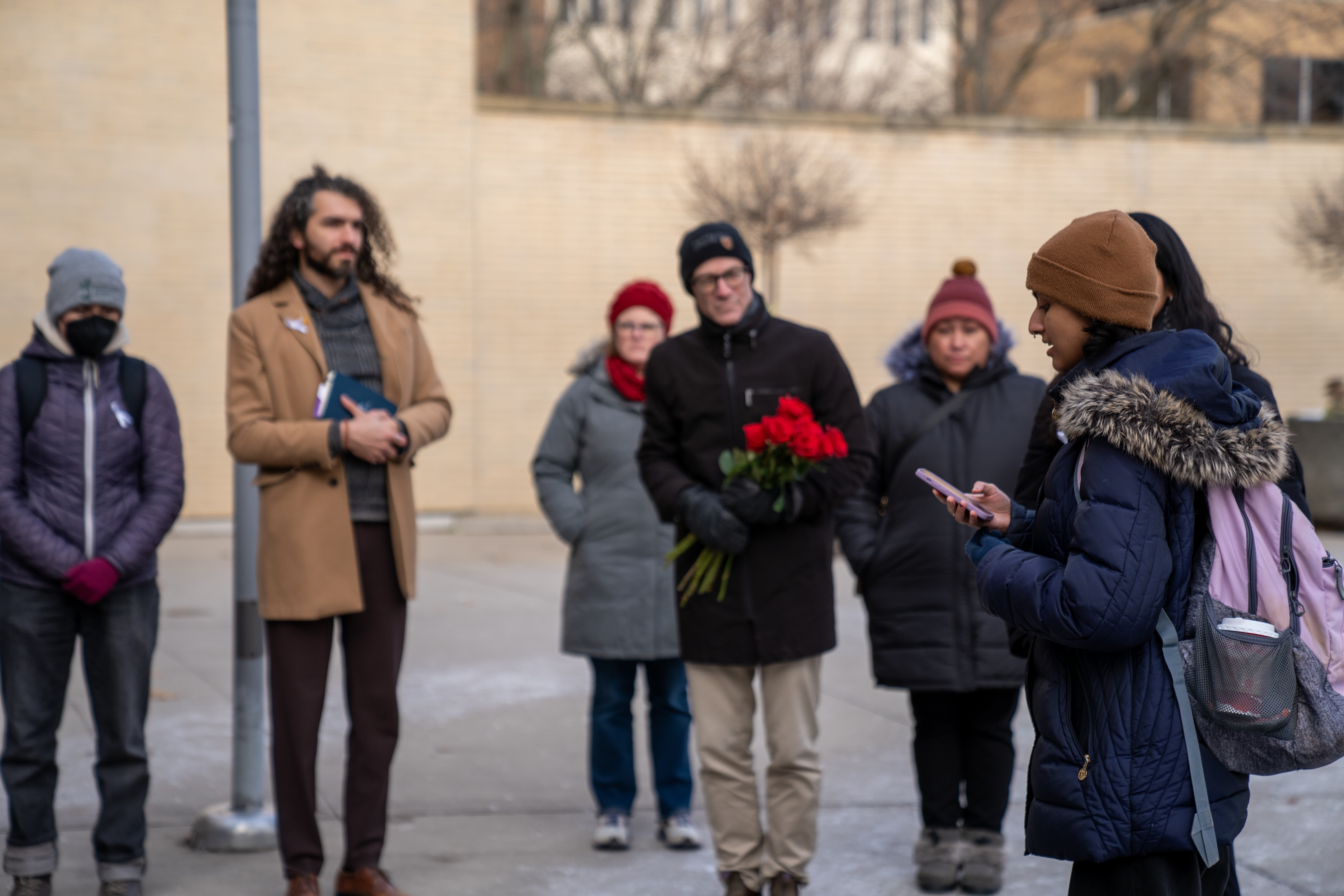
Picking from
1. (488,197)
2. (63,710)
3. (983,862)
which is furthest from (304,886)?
(488,197)

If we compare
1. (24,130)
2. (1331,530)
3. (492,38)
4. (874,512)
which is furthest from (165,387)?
(492,38)

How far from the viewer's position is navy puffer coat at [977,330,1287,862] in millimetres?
2623

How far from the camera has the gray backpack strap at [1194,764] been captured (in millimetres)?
2648

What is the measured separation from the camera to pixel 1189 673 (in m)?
2.67

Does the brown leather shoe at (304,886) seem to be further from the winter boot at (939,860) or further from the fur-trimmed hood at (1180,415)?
the fur-trimmed hood at (1180,415)

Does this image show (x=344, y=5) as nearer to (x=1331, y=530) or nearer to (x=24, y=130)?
(x=24, y=130)

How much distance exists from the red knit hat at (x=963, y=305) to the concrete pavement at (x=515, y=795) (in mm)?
1820

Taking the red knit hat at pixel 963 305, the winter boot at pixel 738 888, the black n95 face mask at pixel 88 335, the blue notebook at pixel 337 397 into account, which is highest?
the red knit hat at pixel 963 305

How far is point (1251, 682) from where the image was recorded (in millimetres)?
2596

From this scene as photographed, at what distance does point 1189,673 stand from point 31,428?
3326 millimetres

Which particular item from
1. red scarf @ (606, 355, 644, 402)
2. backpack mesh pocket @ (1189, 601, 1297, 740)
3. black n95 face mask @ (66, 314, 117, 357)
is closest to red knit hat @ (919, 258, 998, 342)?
red scarf @ (606, 355, 644, 402)

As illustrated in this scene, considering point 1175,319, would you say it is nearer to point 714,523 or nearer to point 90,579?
point 714,523

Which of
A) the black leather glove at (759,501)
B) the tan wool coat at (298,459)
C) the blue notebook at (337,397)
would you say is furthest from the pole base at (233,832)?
the black leather glove at (759,501)

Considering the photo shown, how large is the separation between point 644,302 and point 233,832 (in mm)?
2359
